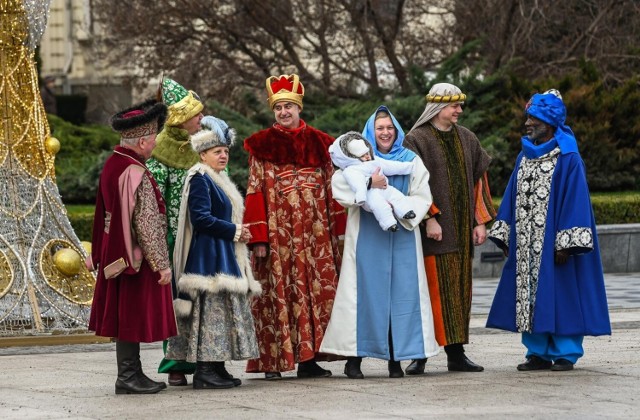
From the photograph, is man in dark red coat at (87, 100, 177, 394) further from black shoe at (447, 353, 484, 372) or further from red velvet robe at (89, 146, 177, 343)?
black shoe at (447, 353, 484, 372)

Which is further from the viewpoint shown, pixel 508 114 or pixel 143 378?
pixel 508 114

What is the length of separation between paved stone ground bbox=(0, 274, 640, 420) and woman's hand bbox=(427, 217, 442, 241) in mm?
765

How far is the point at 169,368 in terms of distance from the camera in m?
8.69


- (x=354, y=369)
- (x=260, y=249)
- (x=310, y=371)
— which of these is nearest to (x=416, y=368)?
(x=354, y=369)

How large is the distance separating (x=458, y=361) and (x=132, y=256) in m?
2.05

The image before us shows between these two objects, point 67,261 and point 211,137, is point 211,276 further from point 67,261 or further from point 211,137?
point 67,261

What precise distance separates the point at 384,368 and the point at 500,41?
1122cm

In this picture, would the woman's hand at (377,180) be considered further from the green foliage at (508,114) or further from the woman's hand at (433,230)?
the green foliage at (508,114)

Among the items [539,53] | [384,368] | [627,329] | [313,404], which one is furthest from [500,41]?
[313,404]

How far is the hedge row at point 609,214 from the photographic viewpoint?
1747cm

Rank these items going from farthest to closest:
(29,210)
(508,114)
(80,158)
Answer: (80,158)
(508,114)
(29,210)

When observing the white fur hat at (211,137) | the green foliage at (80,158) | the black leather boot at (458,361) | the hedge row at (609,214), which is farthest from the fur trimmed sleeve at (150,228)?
the green foliage at (80,158)

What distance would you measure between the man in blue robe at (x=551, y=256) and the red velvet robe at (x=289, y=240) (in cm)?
105

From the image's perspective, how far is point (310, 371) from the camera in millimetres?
8961
